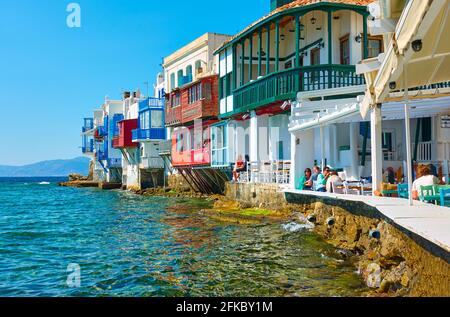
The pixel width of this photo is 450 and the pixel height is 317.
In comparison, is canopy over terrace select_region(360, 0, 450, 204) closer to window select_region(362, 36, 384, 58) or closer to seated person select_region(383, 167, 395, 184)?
seated person select_region(383, 167, 395, 184)

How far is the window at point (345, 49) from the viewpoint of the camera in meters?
19.9

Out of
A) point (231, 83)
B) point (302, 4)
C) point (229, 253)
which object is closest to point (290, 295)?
point (229, 253)

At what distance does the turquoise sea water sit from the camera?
8523 millimetres

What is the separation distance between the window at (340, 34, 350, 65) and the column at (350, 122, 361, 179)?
3440 mm

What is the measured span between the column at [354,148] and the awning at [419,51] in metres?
6.65

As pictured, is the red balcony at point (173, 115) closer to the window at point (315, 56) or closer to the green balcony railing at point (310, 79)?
the window at point (315, 56)

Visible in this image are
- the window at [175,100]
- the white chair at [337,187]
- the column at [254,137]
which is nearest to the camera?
the white chair at [337,187]

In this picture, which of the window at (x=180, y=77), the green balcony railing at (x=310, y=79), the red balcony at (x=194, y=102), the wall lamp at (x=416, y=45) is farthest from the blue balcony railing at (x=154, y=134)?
the wall lamp at (x=416, y=45)

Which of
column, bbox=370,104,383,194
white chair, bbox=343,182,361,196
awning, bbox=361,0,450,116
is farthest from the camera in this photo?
white chair, bbox=343,182,361,196

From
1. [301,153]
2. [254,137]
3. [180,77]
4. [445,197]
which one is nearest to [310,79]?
[301,153]

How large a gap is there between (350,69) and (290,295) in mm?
13063

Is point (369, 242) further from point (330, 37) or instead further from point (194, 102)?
point (194, 102)

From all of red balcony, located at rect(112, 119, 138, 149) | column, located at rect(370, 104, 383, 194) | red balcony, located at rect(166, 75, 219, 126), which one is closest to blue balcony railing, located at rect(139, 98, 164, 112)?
red balcony, located at rect(112, 119, 138, 149)

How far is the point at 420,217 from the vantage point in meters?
7.58
